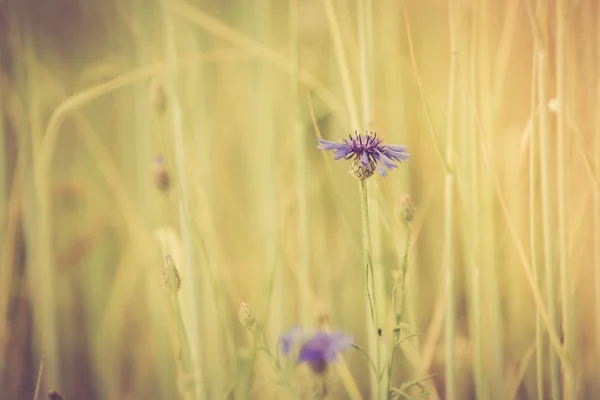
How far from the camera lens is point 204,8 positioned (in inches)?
30.5

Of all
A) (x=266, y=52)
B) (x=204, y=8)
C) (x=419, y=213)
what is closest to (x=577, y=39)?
(x=419, y=213)

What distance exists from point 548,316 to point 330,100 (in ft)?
1.37

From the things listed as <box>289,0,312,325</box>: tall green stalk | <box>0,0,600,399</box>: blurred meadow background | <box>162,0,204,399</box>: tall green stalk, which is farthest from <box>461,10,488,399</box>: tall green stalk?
<box>162,0,204,399</box>: tall green stalk

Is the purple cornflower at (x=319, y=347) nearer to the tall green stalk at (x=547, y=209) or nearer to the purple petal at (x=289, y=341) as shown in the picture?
the purple petal at (x=289, y=341)

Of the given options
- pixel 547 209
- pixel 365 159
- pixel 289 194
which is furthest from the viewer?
Answer: pixel 289 194

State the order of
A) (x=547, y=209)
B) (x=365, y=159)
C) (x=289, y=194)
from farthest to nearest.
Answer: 1. (x=289, y=194)
2. (x=547, y=209)
3. (x=365, y=159)

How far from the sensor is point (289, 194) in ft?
2.53

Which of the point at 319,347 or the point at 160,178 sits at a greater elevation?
the point at 160,178

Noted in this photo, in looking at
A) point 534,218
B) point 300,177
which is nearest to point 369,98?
point 300,177

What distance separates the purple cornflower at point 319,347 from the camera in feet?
1.69

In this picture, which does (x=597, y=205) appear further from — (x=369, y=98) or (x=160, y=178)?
(x=160, y=178)

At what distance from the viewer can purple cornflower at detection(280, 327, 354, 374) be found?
1.69 ft

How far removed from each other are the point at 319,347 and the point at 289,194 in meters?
0.30

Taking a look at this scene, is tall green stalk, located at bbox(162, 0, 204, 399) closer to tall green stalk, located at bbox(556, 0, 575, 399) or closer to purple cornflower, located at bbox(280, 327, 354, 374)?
purple cornflower, located at bbox(280, 327, 354, 374)
